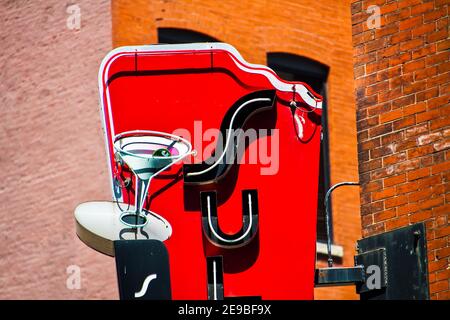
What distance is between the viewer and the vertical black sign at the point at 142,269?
1283 cm

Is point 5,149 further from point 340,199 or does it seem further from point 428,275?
point 428,275

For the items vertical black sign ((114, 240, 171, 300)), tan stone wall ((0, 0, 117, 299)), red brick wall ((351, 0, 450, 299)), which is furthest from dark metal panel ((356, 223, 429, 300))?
tan stone wall ((0, 0, 117, 299))

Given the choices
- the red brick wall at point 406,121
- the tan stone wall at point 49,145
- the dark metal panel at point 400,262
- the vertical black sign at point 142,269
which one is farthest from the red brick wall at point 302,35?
the dark metal panel at point 400,262

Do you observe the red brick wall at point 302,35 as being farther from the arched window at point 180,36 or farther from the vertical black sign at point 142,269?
the vertical black sign at point 142,269

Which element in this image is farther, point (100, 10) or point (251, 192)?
point (100, 10)

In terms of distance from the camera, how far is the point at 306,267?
47.6ft

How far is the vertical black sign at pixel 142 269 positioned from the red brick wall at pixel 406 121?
172cm

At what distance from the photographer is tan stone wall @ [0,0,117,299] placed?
21.0m

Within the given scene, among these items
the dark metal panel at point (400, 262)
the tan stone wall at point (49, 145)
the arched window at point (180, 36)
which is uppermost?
the arched window at point (180, 36)

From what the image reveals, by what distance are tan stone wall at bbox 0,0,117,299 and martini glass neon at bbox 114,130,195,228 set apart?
6.24m

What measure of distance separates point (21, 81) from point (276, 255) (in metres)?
8.20

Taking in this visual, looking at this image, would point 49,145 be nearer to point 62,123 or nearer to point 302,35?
point 62,123

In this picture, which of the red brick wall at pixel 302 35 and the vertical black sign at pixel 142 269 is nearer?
the vertical black sign at pixel 142 269
